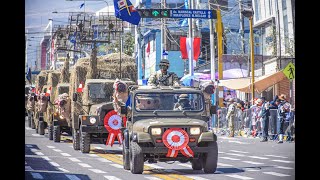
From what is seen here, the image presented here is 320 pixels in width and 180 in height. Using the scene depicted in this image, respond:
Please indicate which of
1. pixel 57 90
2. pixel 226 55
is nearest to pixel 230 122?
pixel 226 55

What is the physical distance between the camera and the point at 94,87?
68.4 ft

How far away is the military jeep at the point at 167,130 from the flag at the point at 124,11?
1771 mm

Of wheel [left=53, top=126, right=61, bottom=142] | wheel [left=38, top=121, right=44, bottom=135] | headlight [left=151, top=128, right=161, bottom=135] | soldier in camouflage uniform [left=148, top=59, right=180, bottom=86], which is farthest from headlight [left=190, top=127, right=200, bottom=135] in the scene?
wheel [left=38, top=121, right=44, bottom=135]

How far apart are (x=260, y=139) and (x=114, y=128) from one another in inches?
401

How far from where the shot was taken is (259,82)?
2589 centimetres

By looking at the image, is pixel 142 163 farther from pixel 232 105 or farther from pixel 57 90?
pixel 232 105

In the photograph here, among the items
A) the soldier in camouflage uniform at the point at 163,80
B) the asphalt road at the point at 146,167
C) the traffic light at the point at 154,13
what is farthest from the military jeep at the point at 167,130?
the traffic light at the point at 154,13

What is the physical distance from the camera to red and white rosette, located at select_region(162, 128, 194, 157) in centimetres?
1354

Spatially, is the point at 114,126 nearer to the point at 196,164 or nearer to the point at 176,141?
the point at 196,164

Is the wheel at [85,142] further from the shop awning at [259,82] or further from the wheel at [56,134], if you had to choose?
the shop awning at [259,82]

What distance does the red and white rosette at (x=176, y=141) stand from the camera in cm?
1354
